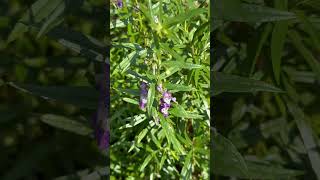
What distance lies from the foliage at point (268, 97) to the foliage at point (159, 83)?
0.03 m

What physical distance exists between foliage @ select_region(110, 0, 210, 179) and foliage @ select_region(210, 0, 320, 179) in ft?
0.09

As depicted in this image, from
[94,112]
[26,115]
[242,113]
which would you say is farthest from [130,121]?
[242,113]

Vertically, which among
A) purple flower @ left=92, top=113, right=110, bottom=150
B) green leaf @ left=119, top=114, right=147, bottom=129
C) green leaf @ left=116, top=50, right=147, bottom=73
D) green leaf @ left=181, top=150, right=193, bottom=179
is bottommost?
green leaf @ left=181, top=150, right=193, bottom=179

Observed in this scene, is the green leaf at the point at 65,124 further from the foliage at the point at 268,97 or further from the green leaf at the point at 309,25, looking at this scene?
the green leaf at the point at 309,25

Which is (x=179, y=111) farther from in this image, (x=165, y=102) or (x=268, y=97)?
(x=268, y=97)

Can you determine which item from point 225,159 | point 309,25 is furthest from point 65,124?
point 309,25

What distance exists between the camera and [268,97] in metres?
0.83

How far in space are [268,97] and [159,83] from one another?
349 mm

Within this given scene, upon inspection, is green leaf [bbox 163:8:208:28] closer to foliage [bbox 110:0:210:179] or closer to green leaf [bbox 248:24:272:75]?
foliage [bbox 110:0:210:179]

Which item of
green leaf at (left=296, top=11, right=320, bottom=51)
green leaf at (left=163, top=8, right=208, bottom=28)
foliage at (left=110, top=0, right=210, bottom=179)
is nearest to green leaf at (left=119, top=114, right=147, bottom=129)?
foliage at (left=110, top=0, right=210, bottom=179)

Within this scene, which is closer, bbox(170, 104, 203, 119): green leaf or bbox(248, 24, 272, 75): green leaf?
bbox(170, 104, 203, 119): green leaf

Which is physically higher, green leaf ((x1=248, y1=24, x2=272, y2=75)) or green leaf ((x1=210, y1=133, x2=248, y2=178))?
green leaf ((x1=248, y1=24, x2=272, y2=75))

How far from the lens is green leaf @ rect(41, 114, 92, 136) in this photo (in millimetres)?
591

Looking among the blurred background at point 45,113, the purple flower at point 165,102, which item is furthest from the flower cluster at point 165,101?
the blurred background at point 45,113
